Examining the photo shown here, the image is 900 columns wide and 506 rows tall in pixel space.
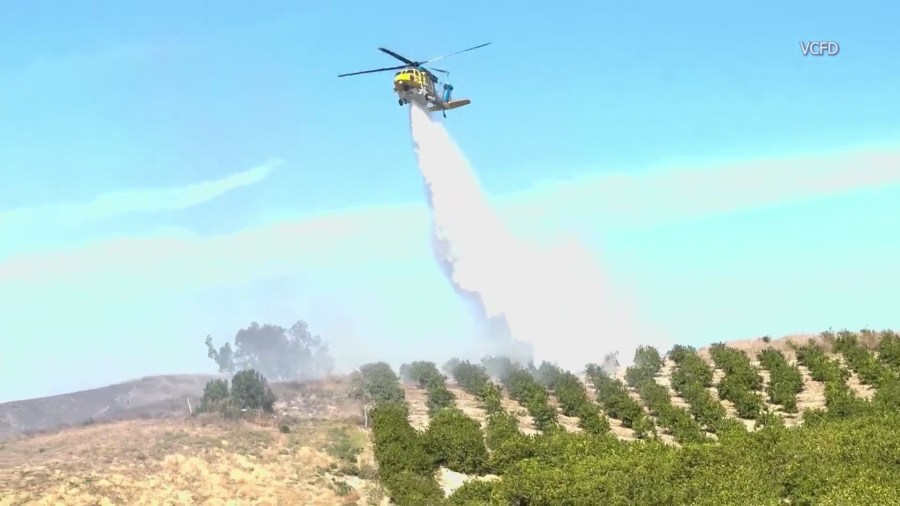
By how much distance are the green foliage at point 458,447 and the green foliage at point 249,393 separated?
1866 cm

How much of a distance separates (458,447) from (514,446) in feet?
12.8

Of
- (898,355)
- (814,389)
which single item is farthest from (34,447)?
(898,355)

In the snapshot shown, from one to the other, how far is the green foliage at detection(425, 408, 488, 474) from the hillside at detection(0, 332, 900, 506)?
8cm

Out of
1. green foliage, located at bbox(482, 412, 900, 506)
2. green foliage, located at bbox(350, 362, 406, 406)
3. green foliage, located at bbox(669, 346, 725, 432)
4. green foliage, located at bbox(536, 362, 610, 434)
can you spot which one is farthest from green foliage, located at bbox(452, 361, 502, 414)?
green foliage, located at bbox(482, 412, 900, 506)

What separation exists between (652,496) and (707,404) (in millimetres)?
25172

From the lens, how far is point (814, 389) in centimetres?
6669

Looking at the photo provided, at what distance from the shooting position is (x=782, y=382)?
63344 mm

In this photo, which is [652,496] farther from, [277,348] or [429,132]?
[277,348]

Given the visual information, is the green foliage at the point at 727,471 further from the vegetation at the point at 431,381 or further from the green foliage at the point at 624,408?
the vegetation at the point at 431,381

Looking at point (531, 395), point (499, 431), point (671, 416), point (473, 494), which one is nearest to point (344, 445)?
point (499, 431)

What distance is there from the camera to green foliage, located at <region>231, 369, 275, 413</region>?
204ft

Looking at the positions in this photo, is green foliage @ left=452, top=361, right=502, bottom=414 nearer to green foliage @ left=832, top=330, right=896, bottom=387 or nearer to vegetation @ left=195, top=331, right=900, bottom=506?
vegetation @ left=195, top=331, right=900, bottom=506

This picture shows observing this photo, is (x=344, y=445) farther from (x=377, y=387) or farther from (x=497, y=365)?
(x=497, y=365)

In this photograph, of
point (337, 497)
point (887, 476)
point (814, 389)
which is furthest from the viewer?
point (814, 389)
